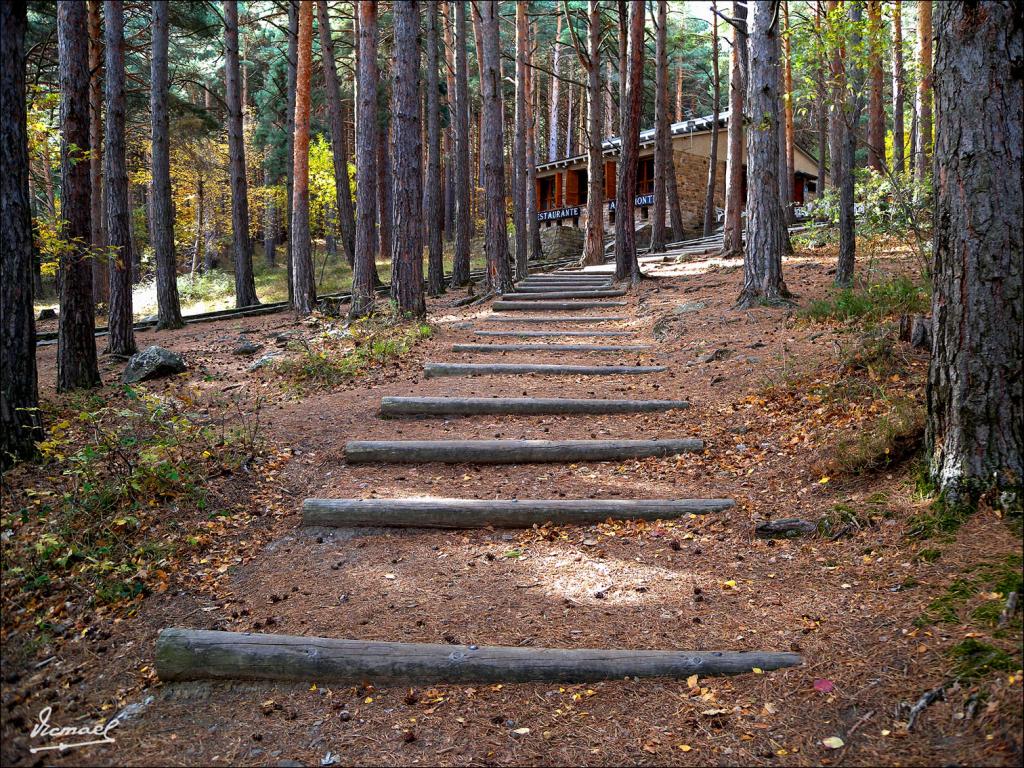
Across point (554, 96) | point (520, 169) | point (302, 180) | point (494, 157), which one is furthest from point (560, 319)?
point (554, 96)

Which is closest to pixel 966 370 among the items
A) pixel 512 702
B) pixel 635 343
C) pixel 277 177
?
pixel 512 702

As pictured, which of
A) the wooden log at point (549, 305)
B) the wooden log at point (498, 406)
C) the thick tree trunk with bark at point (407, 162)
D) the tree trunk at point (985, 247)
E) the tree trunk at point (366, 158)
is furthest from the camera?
the wooden log at point (549, 305)

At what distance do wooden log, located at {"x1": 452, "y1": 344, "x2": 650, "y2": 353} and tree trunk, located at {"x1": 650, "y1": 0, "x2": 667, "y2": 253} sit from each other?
1102 centimetres

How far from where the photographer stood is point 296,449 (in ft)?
20.4

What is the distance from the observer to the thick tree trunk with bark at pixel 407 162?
1061 centimetres

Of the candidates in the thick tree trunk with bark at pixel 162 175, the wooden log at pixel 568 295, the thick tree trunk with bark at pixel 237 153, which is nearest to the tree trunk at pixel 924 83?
the wooden log at pixel 568 295

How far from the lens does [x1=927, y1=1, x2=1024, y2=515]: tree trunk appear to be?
364 cm

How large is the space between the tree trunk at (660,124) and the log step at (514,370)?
40.1ft

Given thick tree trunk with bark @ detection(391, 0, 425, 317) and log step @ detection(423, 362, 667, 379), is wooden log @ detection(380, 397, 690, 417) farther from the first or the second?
thick tree trunk with bark @ detection(391, 0, 425, 317)

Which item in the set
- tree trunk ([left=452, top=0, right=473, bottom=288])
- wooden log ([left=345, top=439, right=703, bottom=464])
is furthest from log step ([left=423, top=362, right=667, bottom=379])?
tree trunk ([left=452, top=0, right=473, bottom=288])

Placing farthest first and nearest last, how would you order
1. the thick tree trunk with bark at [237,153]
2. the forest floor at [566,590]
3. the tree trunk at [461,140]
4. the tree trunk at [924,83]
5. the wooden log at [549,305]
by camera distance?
the tree trunk at [461,140] < the thick tree trunk with bark at [237,153] < the wooden log at [549,305] < the tree trunk at [924,83] < the forest floor at [566,590]

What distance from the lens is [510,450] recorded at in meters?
5.94

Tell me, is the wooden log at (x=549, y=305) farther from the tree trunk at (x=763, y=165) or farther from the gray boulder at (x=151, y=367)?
the gray boulder at (x=151, y=367)

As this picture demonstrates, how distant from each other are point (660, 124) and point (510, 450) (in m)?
15.6
